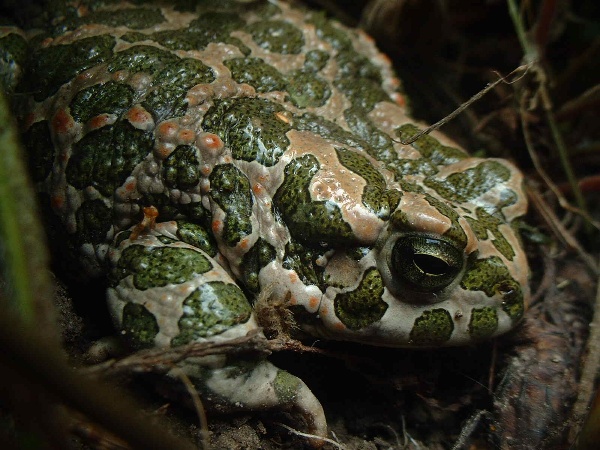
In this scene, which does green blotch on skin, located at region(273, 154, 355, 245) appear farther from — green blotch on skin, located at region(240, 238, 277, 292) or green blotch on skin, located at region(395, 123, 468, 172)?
green blotch on skin, located at region(395, 123, 468, 172)

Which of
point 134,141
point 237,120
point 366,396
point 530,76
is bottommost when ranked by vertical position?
point 366,396

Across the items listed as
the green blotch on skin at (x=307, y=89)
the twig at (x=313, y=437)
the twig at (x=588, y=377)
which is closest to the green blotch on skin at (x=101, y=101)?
the green blotch on skin at (x=307, y=89)

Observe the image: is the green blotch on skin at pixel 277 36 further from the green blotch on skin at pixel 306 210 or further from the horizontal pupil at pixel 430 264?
the horizontal pupil at pixel 430 264

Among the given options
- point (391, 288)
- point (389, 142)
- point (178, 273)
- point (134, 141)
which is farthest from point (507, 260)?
point (134, 141)

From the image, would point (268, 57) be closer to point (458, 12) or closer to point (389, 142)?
point (389, 142)

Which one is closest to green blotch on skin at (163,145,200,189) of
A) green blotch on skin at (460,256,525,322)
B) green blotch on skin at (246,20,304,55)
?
green blotch on skin at (246,20,304,55)

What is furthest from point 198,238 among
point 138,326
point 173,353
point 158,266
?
point 173,353

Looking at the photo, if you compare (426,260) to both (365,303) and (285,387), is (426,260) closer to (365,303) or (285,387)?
(365,303)
